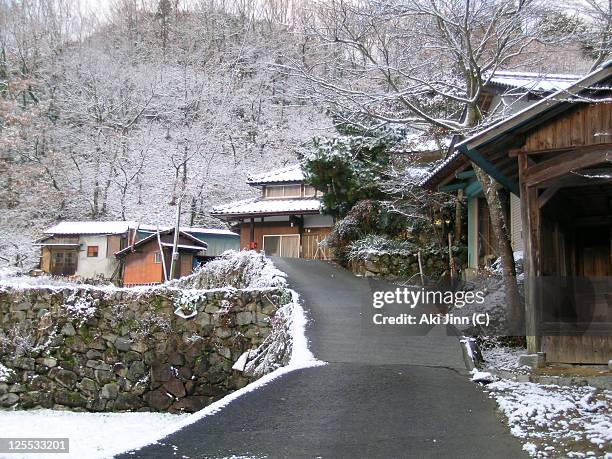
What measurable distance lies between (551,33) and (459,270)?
9086 millimetres

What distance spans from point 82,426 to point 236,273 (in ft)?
23.1

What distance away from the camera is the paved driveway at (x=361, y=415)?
5133mm

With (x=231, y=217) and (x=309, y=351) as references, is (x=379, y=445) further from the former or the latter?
(x=231, y=217)

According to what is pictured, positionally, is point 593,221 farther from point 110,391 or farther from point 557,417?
point 110,391

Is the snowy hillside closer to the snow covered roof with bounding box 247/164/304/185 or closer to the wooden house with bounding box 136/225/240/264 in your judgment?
the wooden house with bounding box 136/225/240/264

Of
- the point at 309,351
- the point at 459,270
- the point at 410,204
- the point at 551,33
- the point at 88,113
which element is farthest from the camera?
the point at 88,113

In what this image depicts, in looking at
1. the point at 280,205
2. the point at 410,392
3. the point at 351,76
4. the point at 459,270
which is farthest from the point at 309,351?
the point at 280,205

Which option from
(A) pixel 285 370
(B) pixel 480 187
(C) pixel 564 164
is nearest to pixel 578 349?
(C) pixel 564 164

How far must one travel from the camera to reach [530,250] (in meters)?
8.09

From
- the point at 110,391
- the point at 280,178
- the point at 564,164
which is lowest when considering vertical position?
the point at 110,391

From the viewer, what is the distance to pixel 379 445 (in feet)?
17.1

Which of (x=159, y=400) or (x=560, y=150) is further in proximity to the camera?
(x=159, y=400)

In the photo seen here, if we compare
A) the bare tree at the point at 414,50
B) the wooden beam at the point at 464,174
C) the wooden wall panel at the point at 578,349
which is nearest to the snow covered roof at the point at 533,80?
the bare tree at the point at 414,50

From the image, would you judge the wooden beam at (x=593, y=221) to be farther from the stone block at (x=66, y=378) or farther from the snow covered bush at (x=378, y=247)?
the stone block at (x=66, y=378)
